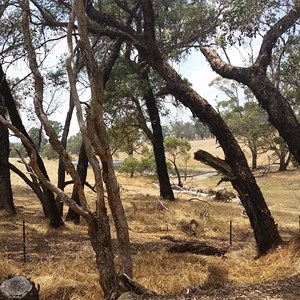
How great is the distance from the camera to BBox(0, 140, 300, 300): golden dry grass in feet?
21.4

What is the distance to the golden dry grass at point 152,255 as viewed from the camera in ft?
21.4

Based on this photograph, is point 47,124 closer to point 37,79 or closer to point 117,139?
point 37,79

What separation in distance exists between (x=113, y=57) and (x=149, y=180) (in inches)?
689

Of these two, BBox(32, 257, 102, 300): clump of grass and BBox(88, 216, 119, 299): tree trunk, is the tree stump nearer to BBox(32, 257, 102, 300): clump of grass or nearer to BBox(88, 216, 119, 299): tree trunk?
BBox(32, 257, 102, 300): clump of grass

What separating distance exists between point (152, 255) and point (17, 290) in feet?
12.7

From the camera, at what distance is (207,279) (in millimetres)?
7055

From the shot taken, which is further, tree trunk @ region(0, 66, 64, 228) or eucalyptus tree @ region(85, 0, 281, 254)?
tree trunk @ region(0, 66, 64, 228)

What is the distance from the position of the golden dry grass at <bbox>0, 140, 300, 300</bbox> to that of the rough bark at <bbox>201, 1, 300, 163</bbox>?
6.48 ft

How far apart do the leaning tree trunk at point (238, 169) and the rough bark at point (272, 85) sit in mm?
844

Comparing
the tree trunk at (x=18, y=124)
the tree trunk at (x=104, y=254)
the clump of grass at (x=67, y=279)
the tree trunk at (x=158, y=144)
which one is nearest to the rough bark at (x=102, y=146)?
the tree trunk at (x=104, y=254)

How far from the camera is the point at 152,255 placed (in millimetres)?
8305

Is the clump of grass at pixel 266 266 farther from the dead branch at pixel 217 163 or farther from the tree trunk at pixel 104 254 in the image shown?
the tree trunk at pixel 104 254

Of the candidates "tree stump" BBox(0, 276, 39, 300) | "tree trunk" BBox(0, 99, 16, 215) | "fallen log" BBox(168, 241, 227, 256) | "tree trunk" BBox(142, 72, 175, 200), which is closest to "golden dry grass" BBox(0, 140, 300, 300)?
"fallen log" BBox(168, 241, 227, 256)

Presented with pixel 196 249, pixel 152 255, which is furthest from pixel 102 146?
pixel 196 249
